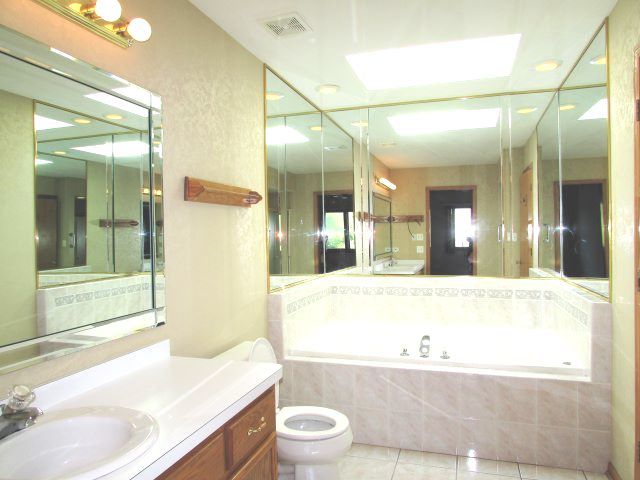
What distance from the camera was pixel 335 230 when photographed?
4035mm

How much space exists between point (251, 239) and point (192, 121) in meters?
0.84

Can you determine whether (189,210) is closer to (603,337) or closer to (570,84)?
(603,337)

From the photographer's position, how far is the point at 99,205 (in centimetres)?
175

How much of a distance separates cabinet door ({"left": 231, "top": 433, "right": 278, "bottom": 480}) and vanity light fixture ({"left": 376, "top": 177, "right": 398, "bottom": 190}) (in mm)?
2783

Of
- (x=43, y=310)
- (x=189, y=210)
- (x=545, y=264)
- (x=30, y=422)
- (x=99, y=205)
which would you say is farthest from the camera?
(x=545, y=264)

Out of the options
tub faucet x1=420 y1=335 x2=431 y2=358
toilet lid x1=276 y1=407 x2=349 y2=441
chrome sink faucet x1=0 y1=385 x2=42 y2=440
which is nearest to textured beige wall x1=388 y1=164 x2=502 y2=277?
tub faucet x1=420 y1=335 x2=431 y2=358

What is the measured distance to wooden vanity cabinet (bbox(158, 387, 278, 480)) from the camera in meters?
1.28

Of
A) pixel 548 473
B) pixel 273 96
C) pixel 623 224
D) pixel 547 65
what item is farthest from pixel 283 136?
pixel 548 473

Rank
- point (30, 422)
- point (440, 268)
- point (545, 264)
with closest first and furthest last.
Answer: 1. point (30, 422)
2. point (545, 264)
3. point (440, 268)

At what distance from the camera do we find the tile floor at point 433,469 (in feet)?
8.34

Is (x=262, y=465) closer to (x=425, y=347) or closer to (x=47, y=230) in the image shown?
(x=47, y=230)

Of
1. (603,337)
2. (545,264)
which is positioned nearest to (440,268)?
(545,264)

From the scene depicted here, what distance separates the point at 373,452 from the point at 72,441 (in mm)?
2005

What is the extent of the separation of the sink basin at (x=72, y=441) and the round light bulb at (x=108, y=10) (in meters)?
1.29
